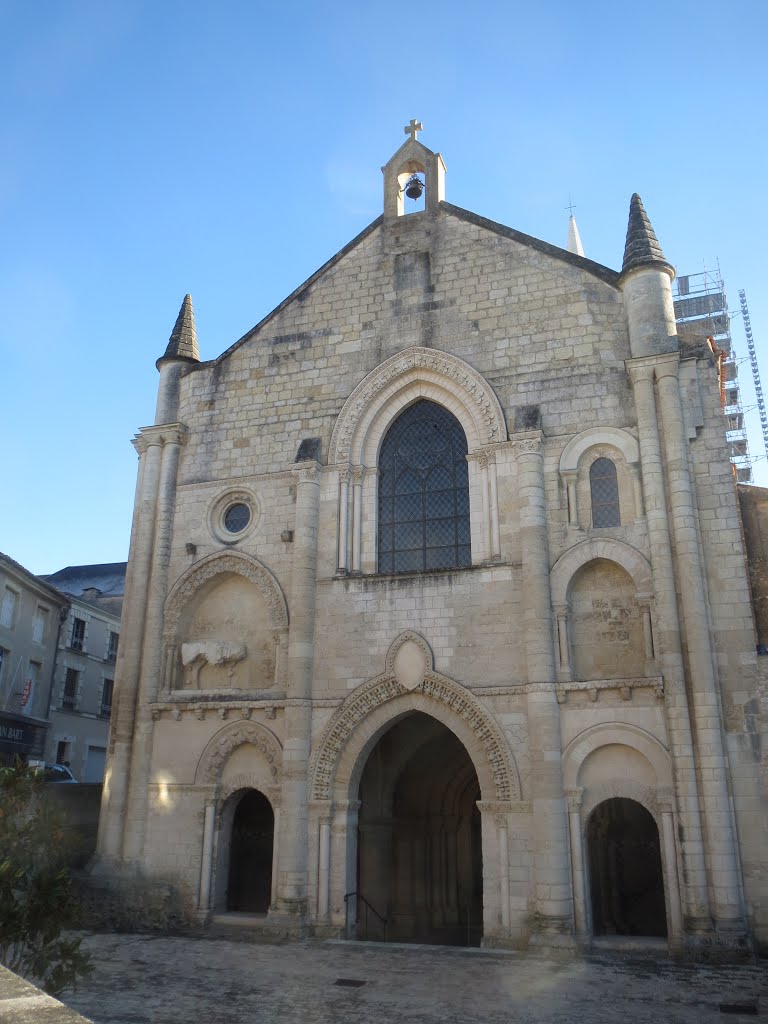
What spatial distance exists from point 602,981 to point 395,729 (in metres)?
7.80

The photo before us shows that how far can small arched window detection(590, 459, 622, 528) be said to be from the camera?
50.8ft

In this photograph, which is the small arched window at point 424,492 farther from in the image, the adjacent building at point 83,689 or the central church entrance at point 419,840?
the adjacent building at point 83,689

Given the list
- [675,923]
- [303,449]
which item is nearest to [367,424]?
[303,449]

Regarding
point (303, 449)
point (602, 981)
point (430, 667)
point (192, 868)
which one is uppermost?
point (303, 449)

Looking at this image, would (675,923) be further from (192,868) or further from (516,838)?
(192,868)

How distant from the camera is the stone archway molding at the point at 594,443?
1555 centimetres

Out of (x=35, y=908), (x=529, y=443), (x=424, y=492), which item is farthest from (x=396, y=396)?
(x=35, y=908)

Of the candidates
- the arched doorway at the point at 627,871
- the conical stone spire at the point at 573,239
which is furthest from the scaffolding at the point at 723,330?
the arched doorway at the point at 627,871

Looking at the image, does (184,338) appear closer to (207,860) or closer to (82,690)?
(207,860)

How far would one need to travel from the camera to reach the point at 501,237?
18.1 meters

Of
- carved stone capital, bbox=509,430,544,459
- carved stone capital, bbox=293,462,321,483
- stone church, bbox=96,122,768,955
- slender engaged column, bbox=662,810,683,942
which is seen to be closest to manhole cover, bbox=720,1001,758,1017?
stone church, bbox=96,122,768,955

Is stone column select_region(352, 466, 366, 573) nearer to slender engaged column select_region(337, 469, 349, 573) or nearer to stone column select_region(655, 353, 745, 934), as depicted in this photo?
slender engaged column select_region(337, 469, 349, 573)

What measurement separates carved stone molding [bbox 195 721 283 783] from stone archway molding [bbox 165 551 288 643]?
222 cm

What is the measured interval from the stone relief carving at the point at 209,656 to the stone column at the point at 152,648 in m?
0.59
